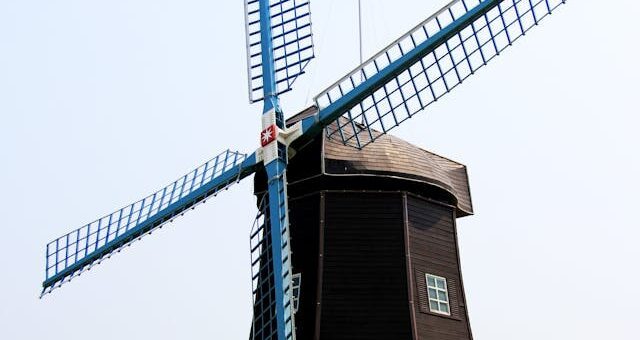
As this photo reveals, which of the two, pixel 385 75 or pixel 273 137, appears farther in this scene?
pixel 273 137

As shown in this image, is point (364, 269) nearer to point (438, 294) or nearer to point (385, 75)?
point (438, 294)

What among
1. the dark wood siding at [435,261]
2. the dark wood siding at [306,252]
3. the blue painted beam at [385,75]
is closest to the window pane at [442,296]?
the dark wood siding at [435,261]

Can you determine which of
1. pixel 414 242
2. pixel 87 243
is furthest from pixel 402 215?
pixel 87 243

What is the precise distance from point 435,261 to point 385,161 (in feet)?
6.08

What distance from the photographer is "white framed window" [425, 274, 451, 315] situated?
1547cm

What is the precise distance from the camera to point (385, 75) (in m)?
14.5

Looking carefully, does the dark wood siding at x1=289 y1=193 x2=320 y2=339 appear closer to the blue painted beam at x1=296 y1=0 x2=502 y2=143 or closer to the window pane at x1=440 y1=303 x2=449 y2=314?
the blue painted beam at x1=296 y1=0 x2=502 y2=143

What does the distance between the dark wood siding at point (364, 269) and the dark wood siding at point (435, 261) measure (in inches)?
10.6

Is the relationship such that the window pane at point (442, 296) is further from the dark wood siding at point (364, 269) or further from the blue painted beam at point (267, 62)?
the blue painted beam at point (267, 62)

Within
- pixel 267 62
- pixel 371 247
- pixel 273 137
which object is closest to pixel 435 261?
pixel 371 247

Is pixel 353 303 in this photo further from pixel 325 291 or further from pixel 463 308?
pixel 463 308

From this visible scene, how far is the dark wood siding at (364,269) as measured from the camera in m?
14.8

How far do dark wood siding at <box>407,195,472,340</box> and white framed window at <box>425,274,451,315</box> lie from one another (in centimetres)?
8

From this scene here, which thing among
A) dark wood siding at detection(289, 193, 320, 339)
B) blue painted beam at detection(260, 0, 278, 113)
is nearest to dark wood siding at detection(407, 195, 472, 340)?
dark wood siding at detection(289, 193, 320, 339)
